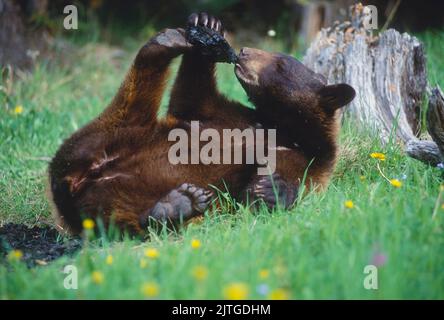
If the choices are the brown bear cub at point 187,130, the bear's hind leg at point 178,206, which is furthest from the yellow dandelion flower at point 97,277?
the bear's hind leg at point 178,206

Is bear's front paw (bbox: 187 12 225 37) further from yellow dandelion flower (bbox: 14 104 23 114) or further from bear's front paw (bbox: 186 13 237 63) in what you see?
yellow dandelion flower (bbox: 14 104 23 114)

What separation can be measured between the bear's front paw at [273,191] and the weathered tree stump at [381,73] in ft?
5.42

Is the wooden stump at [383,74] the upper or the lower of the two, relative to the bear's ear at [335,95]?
upper

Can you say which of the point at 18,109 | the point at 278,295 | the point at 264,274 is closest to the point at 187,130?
the point at 264,274

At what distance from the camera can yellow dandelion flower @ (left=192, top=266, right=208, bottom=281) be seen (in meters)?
3.06

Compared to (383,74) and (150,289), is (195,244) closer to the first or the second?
(150,289)

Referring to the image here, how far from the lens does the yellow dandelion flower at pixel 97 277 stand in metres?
3.12

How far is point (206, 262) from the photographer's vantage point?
11.1 feet

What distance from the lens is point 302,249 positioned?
354 cm

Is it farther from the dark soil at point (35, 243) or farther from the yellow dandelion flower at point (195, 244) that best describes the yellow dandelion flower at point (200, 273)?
the dark soil at point (35, 243)
